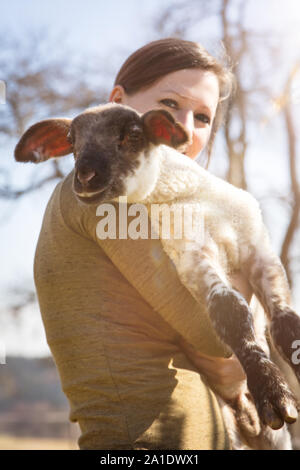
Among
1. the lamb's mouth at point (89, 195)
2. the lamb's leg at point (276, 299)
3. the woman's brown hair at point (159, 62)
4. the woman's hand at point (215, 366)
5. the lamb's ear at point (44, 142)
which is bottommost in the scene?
the woman's hand at point (215, 366)

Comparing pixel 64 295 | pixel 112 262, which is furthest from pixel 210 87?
pixel 64 295

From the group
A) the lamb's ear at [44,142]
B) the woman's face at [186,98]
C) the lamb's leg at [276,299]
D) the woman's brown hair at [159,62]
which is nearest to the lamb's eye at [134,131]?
the lamb's ear at [44,142]

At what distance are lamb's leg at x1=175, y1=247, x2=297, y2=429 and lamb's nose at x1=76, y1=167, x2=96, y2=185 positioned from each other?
51cm

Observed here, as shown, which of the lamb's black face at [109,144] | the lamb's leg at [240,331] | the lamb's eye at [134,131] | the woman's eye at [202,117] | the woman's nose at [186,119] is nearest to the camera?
the lamb's leg at [240,331]

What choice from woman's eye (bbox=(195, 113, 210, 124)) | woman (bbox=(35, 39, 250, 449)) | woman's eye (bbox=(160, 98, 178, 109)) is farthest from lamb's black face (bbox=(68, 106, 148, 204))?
woman's eye (bbox=(195, 113, 210, 124))

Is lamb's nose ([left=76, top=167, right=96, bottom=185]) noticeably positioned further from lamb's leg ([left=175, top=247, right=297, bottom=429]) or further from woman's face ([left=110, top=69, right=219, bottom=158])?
woman's face ([left=110, top=69, right=219, bottom=158])

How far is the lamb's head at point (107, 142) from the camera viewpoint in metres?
A: 1.96

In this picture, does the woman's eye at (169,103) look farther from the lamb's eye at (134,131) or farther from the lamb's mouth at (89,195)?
the lamb's mouth at (89,195)

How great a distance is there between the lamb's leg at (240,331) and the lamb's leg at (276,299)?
13 cm

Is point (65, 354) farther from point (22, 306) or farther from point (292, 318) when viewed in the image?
point (22, 306)

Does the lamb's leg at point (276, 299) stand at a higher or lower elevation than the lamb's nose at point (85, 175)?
lower

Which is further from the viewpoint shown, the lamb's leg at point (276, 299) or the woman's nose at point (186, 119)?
the woman's nose at point (186, 119)

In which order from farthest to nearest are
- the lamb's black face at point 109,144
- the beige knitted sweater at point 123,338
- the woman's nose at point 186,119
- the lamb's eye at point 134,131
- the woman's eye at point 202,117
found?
the woman's eye at point 202,117, the woman's nose at point 186,119, the lamb's eye at point 134,131, the lamb's black face at point 109,144, the beige knitted sweater at point 123,338

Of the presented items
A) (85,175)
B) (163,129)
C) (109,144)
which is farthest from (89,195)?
(163,129)
